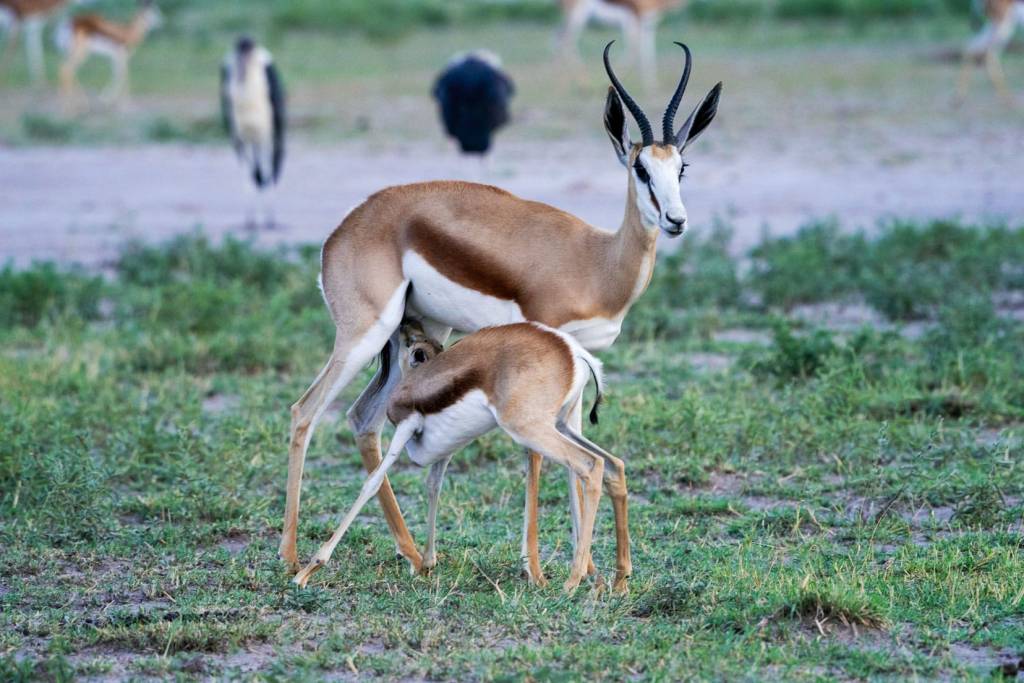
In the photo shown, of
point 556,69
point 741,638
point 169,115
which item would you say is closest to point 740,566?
point 741,638

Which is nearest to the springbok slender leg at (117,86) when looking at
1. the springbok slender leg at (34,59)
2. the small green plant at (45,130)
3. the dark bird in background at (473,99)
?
the springbok slender leg at (34,59)

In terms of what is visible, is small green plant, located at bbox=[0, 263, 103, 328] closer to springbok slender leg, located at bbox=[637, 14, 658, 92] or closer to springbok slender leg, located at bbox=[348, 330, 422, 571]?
springbok slender leg, located at bbox=[348, 330, 422, 571]

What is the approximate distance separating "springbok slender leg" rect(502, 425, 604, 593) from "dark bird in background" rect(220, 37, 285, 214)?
7211 mm

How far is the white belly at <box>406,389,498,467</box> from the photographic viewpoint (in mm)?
4375

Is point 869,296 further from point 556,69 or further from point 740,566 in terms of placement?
point 556,69

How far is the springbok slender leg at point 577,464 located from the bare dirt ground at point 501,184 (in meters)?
5.48

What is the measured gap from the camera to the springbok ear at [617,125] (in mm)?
4614

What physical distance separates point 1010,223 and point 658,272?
9.92ft

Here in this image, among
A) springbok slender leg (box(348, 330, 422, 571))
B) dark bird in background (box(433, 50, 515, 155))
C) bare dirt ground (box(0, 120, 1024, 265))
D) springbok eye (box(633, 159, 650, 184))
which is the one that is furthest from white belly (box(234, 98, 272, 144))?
springbok eye (box(633, 159, 650, 184))

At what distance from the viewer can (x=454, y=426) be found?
4418 mm

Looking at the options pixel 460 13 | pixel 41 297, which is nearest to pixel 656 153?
pixel 41 297

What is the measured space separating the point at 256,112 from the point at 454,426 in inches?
285

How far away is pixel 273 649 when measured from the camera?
387cm

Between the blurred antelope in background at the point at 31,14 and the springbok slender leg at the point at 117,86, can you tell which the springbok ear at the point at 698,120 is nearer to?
the springbok slender leg at the point at 117,86
